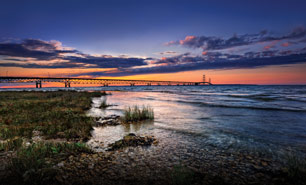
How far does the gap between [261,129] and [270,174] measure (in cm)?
646

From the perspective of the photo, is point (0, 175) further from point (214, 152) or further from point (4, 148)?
point (214, 152)

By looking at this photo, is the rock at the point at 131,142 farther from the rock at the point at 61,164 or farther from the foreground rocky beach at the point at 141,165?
the rock at the point at 61,164

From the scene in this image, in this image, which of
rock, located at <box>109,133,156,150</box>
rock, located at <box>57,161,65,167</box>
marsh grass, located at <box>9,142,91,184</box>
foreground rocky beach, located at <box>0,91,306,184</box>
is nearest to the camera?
marsh grass, located at <box>9,142,91,184</box>

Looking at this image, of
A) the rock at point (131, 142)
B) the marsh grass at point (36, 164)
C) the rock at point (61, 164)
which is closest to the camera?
the marsh grass at point (36, 164)

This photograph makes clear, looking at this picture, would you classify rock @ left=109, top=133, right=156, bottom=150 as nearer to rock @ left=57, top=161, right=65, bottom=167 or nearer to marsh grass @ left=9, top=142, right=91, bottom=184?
marsh grass @ left=9, top=142, right=91, bottom=184

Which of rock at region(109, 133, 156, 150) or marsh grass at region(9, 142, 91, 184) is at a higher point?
marsh grass at region(9, 142, 91, 184)

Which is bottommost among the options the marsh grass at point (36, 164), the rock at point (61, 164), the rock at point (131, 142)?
the rock at point (131, 142)

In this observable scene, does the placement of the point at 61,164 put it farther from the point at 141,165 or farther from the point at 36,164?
the point at 141,165

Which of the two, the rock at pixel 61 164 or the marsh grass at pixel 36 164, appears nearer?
the marsh grass at pixel 36 164

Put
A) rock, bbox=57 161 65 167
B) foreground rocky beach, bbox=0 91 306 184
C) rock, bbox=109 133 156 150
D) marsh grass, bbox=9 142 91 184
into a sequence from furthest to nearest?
rock, bbox=109 133 156 150 < rock, bbox=57 161 65 167 < foreground rocky beach, bbox=0 91 306 184 < marsh grass, bbox=9 142 91 184

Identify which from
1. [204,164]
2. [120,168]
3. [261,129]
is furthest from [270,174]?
[261,129]

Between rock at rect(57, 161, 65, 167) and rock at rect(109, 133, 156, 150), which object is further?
rock at rect(109, 133, 156, 150)

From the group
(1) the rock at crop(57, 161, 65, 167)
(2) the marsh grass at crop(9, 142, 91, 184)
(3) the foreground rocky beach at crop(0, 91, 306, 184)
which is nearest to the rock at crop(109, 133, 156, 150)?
(3) the foreground rocky beach at crop(0, 91, 306, 184)

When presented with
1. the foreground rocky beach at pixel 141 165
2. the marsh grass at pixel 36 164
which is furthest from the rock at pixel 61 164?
the marsh grass at pixel 36 164
